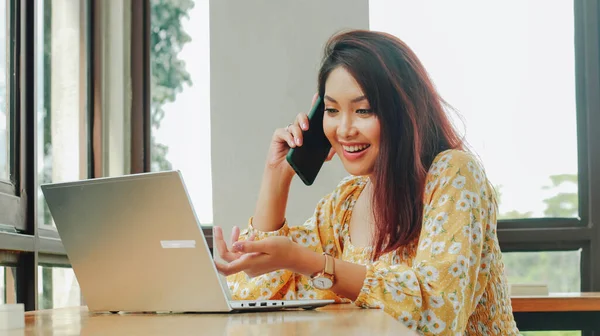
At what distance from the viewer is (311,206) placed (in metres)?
2.84

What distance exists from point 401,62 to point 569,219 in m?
1.69

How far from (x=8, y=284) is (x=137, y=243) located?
117cm

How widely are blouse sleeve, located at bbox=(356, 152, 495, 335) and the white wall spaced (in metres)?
1.38

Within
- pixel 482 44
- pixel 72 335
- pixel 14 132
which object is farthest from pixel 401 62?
pixel 482 44

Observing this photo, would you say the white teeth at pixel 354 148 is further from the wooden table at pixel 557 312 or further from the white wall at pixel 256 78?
the white wall at pixel 256 78

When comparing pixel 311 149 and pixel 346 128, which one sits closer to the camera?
pixel 346 128

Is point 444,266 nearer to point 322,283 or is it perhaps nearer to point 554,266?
point 322,283

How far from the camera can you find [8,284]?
2.21 m

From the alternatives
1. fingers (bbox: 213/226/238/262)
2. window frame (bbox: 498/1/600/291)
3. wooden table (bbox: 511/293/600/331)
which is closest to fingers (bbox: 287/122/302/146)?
fingers (bbox: 213/226/238/262)

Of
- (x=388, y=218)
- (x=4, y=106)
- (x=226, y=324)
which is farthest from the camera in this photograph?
(x=4, y=106)

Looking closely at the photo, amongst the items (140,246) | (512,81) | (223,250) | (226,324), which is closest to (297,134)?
(223,250)

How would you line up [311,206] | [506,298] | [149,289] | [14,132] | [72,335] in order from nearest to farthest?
1. [72,335]
2. [149,289]
3. [506,298]
4. [14,132]
5. [311,206]

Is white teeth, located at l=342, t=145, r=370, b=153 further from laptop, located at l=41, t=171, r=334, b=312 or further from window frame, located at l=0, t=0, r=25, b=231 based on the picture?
window frame, located at l=0, t=0, r=25, b=231

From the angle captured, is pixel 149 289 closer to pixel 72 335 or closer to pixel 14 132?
pixel 72 335
